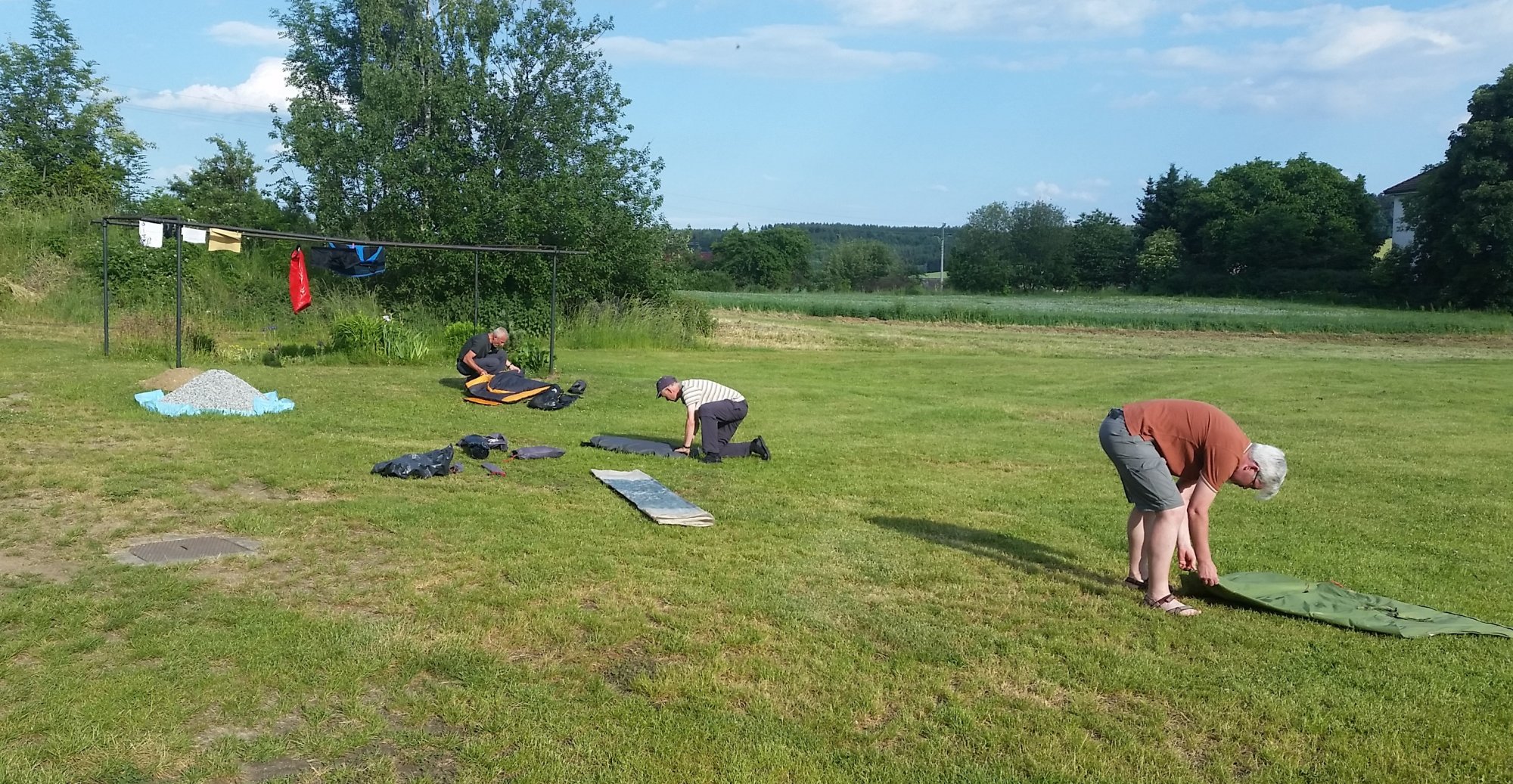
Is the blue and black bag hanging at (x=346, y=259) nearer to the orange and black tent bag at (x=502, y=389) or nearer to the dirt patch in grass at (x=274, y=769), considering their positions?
the orange and black tent bag at (x=502, y=389)

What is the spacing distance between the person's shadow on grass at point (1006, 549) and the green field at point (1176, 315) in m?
37.5

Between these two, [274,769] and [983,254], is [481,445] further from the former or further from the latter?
[983,254]

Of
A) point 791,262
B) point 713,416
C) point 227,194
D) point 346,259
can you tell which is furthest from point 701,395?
point 791,262

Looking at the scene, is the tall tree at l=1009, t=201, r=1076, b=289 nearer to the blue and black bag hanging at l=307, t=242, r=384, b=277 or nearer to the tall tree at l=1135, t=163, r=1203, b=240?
the tall tree at l=1135, t=163, r=1203, b=240

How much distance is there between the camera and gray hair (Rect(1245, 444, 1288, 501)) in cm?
552

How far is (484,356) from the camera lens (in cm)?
1530

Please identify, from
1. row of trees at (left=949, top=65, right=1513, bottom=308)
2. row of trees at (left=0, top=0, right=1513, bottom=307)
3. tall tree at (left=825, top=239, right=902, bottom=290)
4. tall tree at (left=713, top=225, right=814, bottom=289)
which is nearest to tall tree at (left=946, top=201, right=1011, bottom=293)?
row of trees at (left=949, top=65, right=1513, bottom=308)

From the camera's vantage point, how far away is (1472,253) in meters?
51.7

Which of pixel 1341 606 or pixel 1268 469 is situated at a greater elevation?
pixel 1268 469

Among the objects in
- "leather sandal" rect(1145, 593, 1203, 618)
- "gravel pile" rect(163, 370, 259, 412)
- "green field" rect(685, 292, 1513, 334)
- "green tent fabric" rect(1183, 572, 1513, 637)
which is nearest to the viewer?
"green tent fabric" rect(1183, 572, 1513, 637)

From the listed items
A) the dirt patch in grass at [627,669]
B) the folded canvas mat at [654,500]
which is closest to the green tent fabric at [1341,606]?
the dirt patch in grass at [627,669]

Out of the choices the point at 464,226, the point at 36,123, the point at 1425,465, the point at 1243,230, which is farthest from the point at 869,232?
the point at 1425,465

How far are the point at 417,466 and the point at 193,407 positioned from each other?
183 inches

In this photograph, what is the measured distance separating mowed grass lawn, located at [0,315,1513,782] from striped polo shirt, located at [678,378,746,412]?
0.71 m
